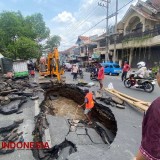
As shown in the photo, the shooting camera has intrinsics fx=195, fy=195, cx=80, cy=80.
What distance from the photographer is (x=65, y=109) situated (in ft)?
35.7

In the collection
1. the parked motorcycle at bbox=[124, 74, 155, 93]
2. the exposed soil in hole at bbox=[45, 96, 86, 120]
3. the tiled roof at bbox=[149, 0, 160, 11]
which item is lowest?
the exposed soil in hole at bbox=[45, 96, 86, 120]

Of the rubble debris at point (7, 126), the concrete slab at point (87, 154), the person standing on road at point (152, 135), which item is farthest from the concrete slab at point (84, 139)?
the person standing on road at point (152, 135)

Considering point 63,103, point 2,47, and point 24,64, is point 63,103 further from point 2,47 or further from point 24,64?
point 2,47

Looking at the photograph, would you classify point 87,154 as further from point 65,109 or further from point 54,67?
point 54,67

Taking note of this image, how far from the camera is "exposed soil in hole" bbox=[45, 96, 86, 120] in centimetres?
948

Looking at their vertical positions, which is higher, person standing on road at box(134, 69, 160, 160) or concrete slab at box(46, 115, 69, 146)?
person standing on road at box(134, 69, 160, 160)

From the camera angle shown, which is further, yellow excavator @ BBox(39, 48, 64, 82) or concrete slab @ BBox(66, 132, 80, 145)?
yellow excavator @ BBox(39, 48, 64, 82)

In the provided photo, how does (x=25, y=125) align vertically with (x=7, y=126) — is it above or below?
below

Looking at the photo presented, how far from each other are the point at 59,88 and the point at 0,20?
18.5 metres

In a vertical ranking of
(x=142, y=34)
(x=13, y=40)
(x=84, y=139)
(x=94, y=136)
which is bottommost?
(x=94, y=136)

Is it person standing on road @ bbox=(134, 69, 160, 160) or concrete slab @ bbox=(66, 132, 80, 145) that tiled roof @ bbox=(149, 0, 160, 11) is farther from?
person standing on road @ bbox=(134, 69, 160, 160)

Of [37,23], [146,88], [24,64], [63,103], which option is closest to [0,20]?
[24,64]

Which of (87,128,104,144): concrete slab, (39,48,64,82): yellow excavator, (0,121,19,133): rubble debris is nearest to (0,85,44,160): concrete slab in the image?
(0,121,19,133): rubble debris

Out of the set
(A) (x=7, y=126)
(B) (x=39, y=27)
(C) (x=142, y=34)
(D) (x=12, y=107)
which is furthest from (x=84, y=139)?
(B) (x=39, y=27)
